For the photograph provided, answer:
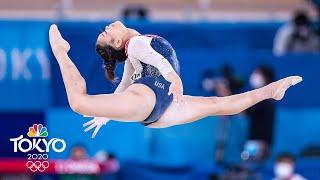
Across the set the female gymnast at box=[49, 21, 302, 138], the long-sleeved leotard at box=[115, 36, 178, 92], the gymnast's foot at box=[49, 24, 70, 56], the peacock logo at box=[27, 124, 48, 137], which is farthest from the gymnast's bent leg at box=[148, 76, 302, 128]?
the peacock logo at box=[27, 124, 48, 137]

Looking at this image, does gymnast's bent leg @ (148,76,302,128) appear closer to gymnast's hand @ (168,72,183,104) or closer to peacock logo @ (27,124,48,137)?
gymnast's hand @ (168,72,183,104)

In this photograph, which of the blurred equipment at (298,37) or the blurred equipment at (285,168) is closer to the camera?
the blurred equipment at (285,168)

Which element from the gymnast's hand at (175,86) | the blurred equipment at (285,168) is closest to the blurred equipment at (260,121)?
the blurred equipment at (285,168)

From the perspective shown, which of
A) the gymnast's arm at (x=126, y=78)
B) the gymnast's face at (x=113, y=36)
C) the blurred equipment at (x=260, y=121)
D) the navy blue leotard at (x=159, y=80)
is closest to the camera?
the navy blue leotard at (x=159, y=80)

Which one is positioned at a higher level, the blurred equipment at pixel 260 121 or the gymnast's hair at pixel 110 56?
the blurred equipment at pixel 260 121

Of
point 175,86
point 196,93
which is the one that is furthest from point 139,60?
point 196,93

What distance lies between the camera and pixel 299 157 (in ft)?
33.6

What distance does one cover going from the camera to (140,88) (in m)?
7.00

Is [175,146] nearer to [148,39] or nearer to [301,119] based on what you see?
[301,119]

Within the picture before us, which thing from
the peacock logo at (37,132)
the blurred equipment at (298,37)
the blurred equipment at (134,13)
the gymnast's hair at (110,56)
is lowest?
the peacock logo at (37,132)

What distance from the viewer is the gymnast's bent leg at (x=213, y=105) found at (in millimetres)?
7137

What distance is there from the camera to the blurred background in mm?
9602

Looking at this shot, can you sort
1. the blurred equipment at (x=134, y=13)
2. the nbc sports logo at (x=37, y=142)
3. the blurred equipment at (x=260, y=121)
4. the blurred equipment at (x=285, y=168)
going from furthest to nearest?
the blurred equipment at (x=134, y=13) < the blurred equipment at (x=260, y=121) < the blurred equipment at (x=285, y=168) < the nbc sports logo at (x=37, y=142)

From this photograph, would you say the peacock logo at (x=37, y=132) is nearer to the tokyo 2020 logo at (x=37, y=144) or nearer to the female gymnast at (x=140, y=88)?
the tokyo 2020 logo at (x=37, y=144)
